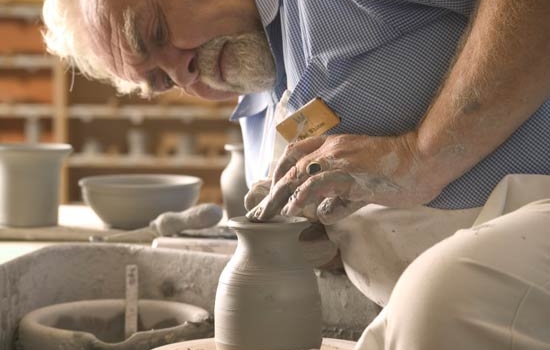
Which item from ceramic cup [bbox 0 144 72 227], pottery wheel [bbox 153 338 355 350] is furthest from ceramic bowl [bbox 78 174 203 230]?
pottery wheel [bbox 153 338 355 350]

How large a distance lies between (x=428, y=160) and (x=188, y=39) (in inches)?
29.3

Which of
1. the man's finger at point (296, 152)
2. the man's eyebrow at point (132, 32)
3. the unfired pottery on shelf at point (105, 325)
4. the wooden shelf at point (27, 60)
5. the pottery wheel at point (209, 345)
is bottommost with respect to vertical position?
the unfired pottery on shelf at point (105, 325)

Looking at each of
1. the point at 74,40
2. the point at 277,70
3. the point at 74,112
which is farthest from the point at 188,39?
the point at 74,112

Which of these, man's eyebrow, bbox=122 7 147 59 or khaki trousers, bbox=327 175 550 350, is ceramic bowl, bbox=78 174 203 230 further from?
khaki trousers, bbox=327 175 550 350

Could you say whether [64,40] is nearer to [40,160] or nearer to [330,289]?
[40,160]

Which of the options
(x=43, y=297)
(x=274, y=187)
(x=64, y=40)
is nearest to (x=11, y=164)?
(x=64, y=40)

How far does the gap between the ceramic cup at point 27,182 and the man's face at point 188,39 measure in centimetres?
61

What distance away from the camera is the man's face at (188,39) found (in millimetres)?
1914

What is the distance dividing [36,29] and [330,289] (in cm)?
435

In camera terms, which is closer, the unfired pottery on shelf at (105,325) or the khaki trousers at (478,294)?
the khaki trousers at (478,294)

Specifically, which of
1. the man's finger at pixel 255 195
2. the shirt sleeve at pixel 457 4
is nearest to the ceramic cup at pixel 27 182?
the man's finger at pixel 255 195

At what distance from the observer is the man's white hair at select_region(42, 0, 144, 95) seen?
2.15 meters

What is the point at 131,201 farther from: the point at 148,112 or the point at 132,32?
the point at 148,112

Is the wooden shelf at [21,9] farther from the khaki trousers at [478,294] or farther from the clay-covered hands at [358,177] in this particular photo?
the khaki trousers at [478,294]
